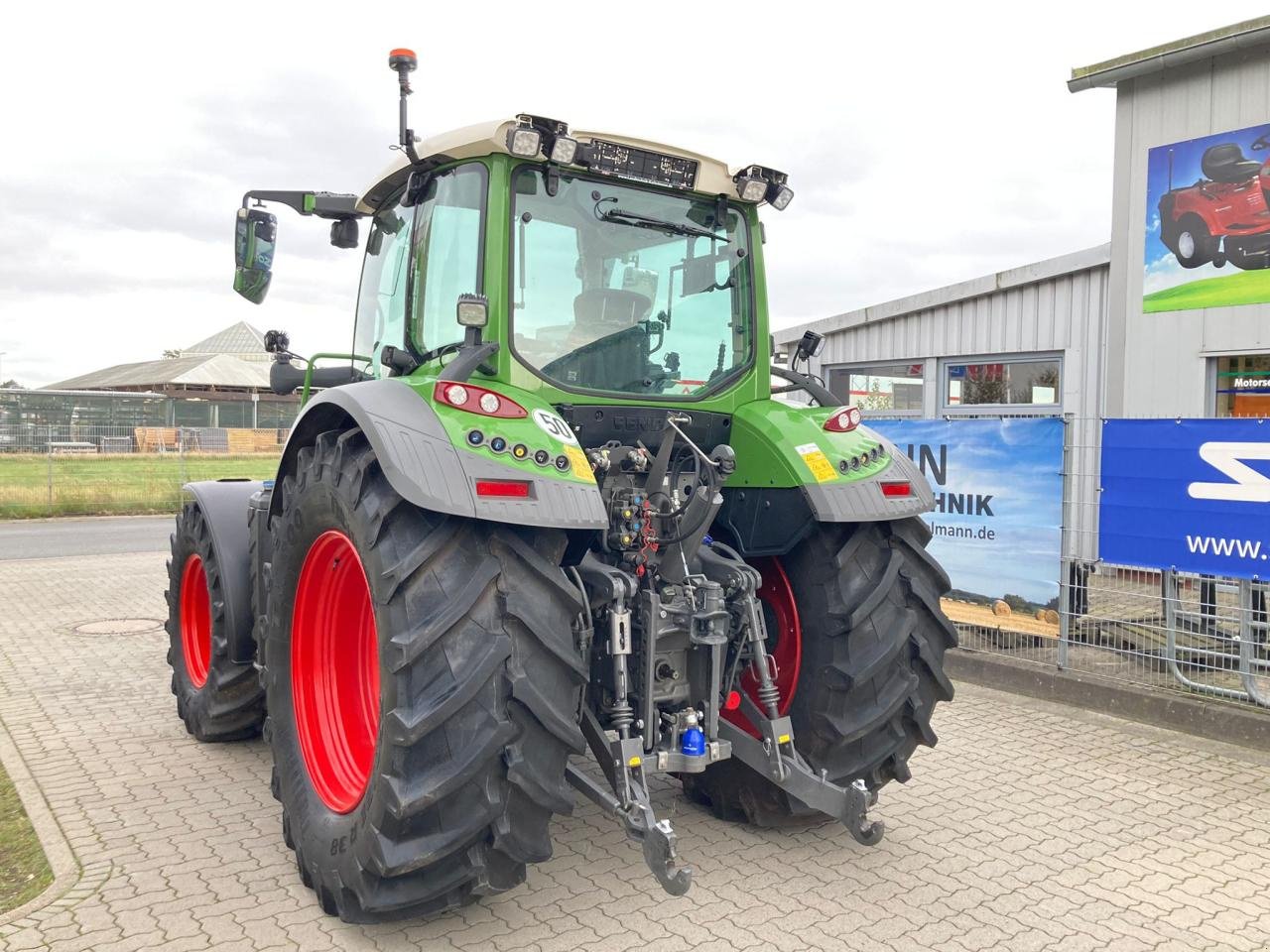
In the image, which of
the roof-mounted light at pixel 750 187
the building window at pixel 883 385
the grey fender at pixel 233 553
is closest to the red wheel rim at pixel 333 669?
the grey fender at pixel 233 553

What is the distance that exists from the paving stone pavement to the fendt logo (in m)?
1.40

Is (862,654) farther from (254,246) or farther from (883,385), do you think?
(883,385)

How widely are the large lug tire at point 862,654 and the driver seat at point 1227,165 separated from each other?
6.68 meters

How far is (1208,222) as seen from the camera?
867 cm

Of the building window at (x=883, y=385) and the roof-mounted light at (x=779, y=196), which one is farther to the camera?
the building window at (x=883, y=385)

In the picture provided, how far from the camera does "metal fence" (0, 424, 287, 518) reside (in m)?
17.0

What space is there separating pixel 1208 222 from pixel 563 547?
8.07 metres

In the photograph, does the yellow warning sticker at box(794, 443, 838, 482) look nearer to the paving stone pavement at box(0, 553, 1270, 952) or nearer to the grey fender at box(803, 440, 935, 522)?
the grey fender at box(803, 440, 935, 522)

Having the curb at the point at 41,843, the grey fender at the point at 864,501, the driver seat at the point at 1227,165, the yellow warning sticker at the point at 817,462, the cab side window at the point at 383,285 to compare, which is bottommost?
the curb at the point at 41,843

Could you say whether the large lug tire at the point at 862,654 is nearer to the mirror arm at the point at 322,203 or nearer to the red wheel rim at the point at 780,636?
the red wheel rim at the point at 780,636

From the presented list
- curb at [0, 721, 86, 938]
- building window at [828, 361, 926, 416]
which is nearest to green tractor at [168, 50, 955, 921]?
curb at [0, 721, 86, 938]

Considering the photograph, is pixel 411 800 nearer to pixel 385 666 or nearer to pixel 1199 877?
pixel 385 666

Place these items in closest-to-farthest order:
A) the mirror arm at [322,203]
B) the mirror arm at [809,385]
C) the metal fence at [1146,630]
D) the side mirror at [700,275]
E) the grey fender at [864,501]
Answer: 1. the grey fender at [864,501]
2. the side mirror at [700,275]
3. the mirror arm at [809,385]
4. the mirror arm at [322,203]
5. the metal fence at [1146,630]

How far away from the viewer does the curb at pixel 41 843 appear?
327cm
